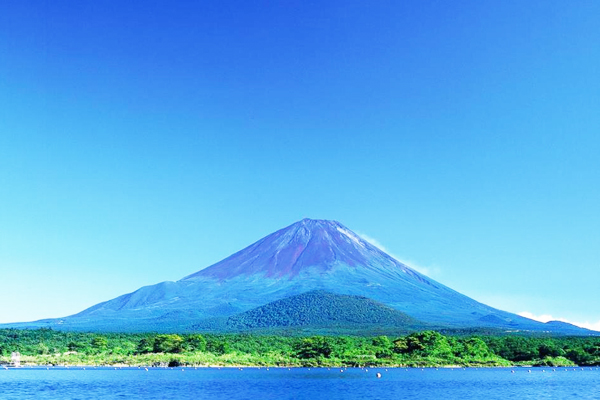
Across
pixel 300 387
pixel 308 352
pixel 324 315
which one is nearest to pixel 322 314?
pixel 324 315

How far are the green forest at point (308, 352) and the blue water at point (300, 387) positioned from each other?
1684 cm

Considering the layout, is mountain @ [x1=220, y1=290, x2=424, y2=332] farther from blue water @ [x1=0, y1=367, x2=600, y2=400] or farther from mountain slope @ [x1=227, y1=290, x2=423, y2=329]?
blue water @ [x1=0, y1=367, x2=600, y2=400]

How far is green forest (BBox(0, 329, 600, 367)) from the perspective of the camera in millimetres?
82188

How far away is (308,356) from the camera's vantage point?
275 ft

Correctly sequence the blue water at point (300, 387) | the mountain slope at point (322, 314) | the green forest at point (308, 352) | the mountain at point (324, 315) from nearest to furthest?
the blue water at point (300, 387)
the green forest at point (308, 352)
the mountain at point (324, 315)
the mountain slope at point (322, 314)

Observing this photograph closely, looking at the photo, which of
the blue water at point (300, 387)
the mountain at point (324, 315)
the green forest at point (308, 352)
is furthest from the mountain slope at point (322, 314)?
the blue water at point (300, 387)

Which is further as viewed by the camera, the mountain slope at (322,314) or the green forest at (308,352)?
the mountain slope at (322,314)

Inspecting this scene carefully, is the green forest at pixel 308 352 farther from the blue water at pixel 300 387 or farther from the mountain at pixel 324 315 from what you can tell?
the mountain at pixel 324 315

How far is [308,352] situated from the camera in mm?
83812

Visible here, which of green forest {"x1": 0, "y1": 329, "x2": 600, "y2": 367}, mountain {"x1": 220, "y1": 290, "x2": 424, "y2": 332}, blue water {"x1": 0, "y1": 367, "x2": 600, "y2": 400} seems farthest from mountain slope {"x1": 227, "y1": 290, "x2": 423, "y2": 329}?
blue water {"x1": 0, "y1": 367, "x2": 600, "y2": 400}

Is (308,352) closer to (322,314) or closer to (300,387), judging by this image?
(300,387)

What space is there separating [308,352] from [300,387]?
3235 centimetres

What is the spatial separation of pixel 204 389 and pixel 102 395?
784 centimetres

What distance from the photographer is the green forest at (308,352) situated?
270ft
